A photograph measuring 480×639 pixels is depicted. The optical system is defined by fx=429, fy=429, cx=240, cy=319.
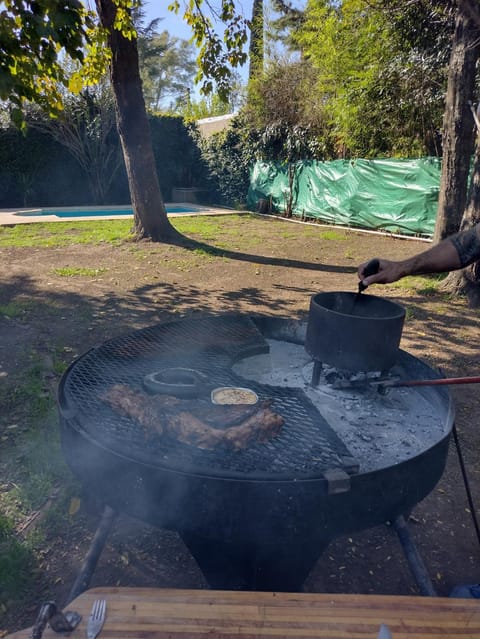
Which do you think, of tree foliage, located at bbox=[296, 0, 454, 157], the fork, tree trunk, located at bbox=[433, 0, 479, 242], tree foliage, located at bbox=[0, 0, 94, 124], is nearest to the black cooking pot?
the fork

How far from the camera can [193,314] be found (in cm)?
527

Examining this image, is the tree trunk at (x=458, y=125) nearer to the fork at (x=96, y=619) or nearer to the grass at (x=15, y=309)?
the grass at (x=15, y=309)

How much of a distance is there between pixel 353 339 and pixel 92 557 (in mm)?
1380

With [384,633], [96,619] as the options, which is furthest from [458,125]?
[96,619]

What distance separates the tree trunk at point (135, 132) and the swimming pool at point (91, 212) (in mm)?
6254

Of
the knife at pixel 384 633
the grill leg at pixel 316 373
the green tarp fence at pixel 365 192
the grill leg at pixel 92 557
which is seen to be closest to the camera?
the knife at pixel 384 633

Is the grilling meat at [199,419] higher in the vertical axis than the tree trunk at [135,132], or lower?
lower

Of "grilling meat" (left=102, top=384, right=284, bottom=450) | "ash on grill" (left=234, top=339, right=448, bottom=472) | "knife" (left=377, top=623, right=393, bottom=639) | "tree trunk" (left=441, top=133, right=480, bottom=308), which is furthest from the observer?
"tree trunk" (left=441, top=133, right=480, bottom=308)

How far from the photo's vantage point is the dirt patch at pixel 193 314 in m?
2.09

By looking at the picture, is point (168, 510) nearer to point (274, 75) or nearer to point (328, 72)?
point (328, 72)

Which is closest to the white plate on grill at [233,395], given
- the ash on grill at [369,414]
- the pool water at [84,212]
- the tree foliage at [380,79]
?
the ash on grill at [369,414]

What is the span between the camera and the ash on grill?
1.85 metres

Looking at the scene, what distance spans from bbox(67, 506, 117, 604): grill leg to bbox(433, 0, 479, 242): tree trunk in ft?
20.9

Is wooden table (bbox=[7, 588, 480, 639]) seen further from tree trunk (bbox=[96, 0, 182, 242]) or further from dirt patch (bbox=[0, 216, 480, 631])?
tree trunk (bbox=[96, 0, 182, 242])
